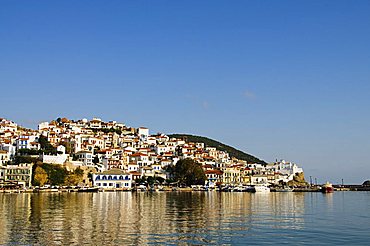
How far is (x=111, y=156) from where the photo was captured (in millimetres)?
96375

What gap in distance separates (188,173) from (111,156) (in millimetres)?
15858

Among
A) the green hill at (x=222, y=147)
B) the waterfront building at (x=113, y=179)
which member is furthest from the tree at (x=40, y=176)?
the green hill at (x=222, y=147)

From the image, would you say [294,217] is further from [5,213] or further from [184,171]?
[184,171]

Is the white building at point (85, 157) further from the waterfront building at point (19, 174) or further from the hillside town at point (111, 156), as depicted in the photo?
the waterfront building at point (19, 174)

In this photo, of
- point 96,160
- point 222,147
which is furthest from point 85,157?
point 222,147

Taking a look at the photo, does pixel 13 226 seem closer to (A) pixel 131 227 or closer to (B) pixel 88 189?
(A) pixel 131 227

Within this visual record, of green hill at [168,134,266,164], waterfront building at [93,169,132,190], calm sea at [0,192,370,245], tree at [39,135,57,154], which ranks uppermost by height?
green hill at [168,134,266,164]

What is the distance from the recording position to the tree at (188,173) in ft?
308

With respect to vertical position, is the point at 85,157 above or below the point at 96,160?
above

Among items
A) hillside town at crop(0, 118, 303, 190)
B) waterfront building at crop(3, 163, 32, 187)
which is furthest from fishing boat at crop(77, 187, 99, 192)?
waterfront building at crop(3, 163, 32, 187)

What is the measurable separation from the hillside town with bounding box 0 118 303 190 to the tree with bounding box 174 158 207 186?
3.51m

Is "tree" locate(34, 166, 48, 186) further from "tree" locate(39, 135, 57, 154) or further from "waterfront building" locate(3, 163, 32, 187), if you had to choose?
"tree" locate(39, 135, 57, 154)

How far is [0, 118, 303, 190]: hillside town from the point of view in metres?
83.4

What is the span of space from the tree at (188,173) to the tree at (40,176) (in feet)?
89.8
